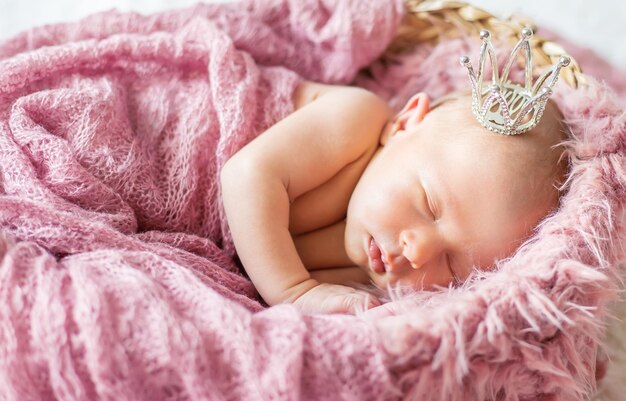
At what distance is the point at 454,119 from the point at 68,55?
0.75m

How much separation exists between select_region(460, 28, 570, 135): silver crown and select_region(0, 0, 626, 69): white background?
0.61 meters

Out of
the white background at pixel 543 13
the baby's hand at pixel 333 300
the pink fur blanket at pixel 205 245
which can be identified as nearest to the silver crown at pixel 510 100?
the pink fur blanket at pixel 205 245

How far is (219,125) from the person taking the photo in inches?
47.9

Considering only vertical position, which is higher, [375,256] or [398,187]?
[398,187]

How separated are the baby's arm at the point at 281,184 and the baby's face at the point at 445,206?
10cm

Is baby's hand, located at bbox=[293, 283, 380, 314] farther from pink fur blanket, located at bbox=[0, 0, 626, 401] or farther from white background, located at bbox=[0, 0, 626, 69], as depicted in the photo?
white background, located at bbox=[0, 0, 626, 69]

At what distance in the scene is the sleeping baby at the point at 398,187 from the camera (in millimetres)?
1027

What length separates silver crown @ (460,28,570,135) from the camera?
3.40ft

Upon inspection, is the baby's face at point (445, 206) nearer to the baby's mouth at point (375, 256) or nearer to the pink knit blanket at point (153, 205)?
the baby's mouth at point (375, 256)

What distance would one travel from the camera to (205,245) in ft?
3.81

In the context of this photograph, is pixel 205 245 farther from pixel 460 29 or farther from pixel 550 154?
pixel 460 29

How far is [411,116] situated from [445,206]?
0.23m

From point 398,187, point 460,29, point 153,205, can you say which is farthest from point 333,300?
point 460,29

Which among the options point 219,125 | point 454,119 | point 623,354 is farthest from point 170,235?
point 623,354
